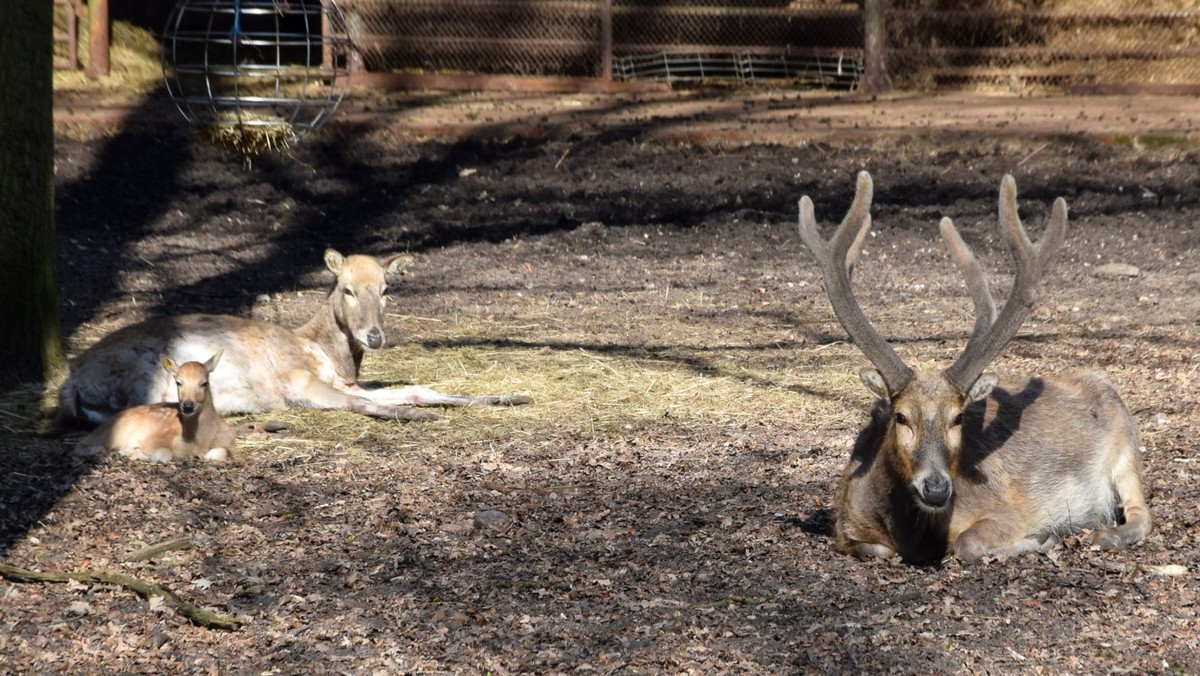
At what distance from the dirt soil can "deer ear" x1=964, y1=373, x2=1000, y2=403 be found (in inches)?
22.7

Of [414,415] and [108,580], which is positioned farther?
[414,415]

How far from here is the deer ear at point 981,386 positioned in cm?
482

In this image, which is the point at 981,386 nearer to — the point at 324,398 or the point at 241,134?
the point at 324,398

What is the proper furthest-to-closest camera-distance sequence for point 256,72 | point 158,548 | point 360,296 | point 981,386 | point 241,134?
point 256,72 → point 241,134 → point 360,296 → point 158,548 → point 981,386

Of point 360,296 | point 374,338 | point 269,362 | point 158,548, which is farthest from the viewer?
point 360,296

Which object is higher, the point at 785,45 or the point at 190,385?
the point at 785,45

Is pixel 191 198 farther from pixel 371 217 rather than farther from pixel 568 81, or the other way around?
pixel 568 81

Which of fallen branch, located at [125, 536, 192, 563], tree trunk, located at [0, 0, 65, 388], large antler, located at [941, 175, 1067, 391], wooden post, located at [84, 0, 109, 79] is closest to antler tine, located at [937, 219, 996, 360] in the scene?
large antler, located at [941, 175, 1067, 391]

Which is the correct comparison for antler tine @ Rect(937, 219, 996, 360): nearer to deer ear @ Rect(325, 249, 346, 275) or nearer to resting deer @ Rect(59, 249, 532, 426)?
resting deer @ Rect(59, 249, 532, 426)

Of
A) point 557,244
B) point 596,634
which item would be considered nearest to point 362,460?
point 596,634

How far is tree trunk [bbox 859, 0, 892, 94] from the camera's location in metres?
16.2

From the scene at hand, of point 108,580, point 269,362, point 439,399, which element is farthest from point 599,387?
point 108,580

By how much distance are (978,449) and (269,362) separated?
4.02m

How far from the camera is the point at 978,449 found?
515 cm
